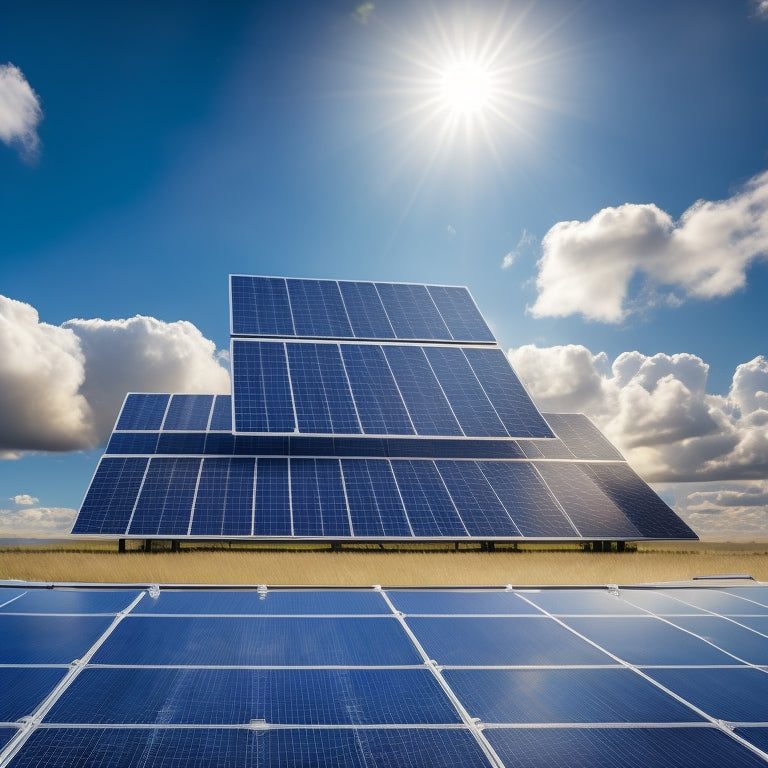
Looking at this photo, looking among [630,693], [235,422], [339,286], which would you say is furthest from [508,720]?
[339,286]

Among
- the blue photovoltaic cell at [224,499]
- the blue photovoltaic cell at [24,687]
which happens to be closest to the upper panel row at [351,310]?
the blue photovoltaic cell at [224,499]

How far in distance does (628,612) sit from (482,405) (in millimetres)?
17765

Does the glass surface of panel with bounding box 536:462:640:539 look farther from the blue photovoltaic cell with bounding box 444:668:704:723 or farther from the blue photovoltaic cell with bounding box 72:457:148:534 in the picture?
the blue photovoltaic cell with bounding box 444:668:704:723

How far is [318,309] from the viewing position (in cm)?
3100

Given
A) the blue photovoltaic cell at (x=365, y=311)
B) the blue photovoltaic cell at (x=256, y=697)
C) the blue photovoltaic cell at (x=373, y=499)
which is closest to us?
the blue photovoltaic cell at (x=256, y=697)

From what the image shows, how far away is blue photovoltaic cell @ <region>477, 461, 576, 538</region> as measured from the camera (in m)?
22.0

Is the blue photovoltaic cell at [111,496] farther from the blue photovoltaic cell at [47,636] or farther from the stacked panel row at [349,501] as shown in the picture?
the blue photovoltaic cell at [47,636]

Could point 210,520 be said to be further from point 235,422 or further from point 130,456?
point 130,456

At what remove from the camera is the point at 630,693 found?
5926 mm

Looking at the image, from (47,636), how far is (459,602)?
515cm

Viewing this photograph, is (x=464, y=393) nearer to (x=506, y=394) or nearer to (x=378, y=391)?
(x=506, y=394)

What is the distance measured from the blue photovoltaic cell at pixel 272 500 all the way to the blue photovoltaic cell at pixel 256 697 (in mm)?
14448

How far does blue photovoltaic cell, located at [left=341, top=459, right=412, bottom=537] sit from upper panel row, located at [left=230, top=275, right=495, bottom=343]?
7.84 m

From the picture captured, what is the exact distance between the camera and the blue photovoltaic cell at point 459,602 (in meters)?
8.35
